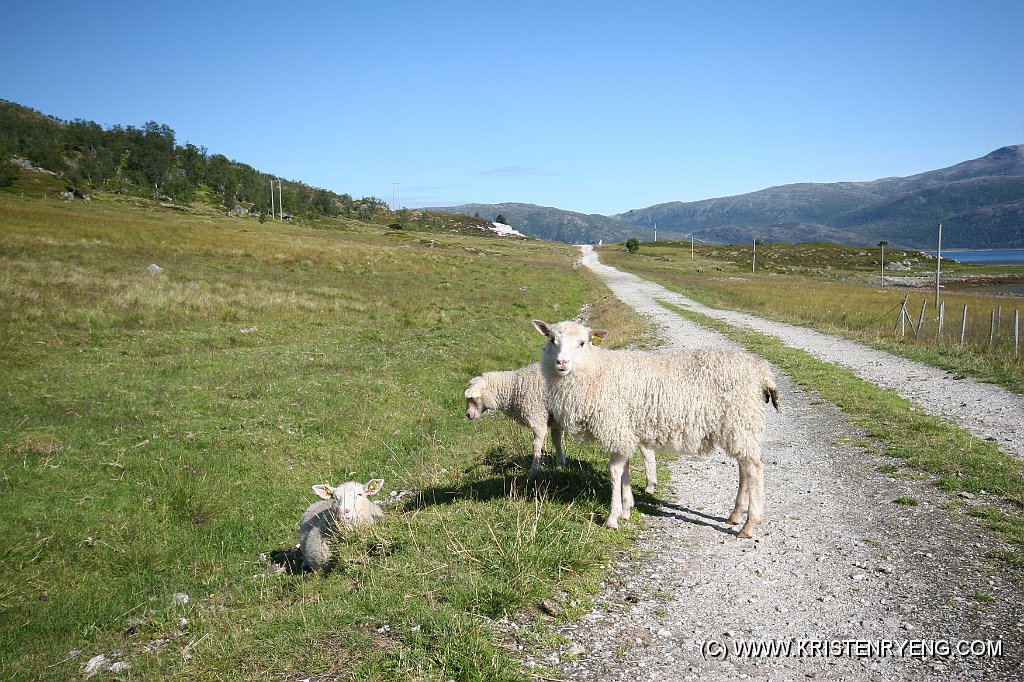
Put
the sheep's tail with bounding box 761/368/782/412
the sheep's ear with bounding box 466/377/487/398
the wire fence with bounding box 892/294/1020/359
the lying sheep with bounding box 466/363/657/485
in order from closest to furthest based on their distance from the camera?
the sheep's tail with bounding box 761/368/782/412, the lying sheep with bounding box 466/363/657/485, the sheep's ear with bounding box 466/377/487/398, the wire fence with bounding box 892/294/1020/359

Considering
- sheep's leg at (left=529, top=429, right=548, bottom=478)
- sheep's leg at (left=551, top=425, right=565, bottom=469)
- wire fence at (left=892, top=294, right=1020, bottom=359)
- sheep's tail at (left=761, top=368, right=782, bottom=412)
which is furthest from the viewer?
wire fence at (left=892, top=294, right=1020, bottom=359)

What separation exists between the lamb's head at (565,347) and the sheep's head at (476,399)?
3.40m

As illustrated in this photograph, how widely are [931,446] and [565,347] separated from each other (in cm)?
742

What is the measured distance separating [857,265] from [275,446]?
157m

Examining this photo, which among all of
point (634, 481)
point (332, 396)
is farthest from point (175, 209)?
point (634, 481)

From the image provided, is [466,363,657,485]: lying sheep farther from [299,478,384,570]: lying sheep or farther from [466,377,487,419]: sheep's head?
[299,478,384,570]: lying sheep

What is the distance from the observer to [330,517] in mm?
9469

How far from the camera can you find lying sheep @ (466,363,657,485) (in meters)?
11.4

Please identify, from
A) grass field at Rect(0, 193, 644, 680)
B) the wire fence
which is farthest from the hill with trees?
the wire fence

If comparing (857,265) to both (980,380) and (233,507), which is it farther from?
(233,507)

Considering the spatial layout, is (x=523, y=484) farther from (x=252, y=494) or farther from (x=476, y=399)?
(x=252, y=494)

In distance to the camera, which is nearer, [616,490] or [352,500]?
[616,490]

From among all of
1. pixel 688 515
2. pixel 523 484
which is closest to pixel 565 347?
pixel 523 484

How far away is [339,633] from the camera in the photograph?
18.2 feet
